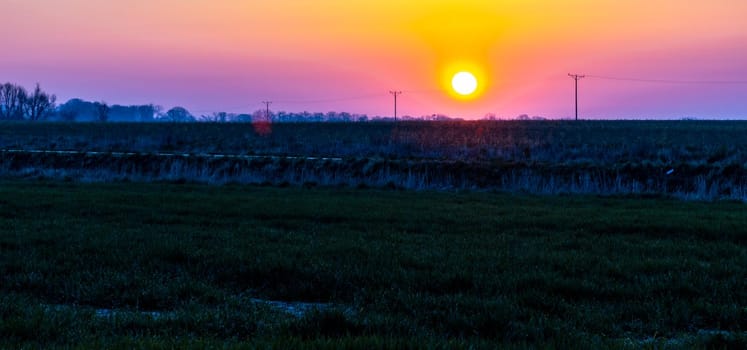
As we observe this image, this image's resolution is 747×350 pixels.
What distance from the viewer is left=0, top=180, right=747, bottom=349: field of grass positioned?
21.3ft

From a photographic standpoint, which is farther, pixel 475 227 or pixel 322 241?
pixel 475 227

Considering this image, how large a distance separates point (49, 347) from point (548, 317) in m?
5.12

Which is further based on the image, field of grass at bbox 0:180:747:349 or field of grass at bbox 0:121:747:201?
field of grass at bbox 0:121:747:201

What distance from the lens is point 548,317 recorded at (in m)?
7.16

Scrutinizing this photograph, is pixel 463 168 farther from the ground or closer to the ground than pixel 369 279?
farther from the ground

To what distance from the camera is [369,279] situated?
8930mm

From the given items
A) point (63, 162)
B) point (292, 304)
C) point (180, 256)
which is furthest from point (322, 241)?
point (63, 162)

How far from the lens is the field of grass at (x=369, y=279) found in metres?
6.48

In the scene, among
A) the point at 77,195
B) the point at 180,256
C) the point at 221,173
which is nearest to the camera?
the point at 180,256

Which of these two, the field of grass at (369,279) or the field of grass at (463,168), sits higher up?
the field of grass at (463,168)

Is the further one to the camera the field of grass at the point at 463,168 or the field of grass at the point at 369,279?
the field of grass at the point at 463,168

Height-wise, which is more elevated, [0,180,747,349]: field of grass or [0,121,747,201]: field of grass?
[0,121,747,201]: field of grass

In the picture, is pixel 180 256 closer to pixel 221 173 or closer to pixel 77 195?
pixel 77 195

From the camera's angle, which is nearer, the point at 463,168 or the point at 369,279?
the point at 369,279
